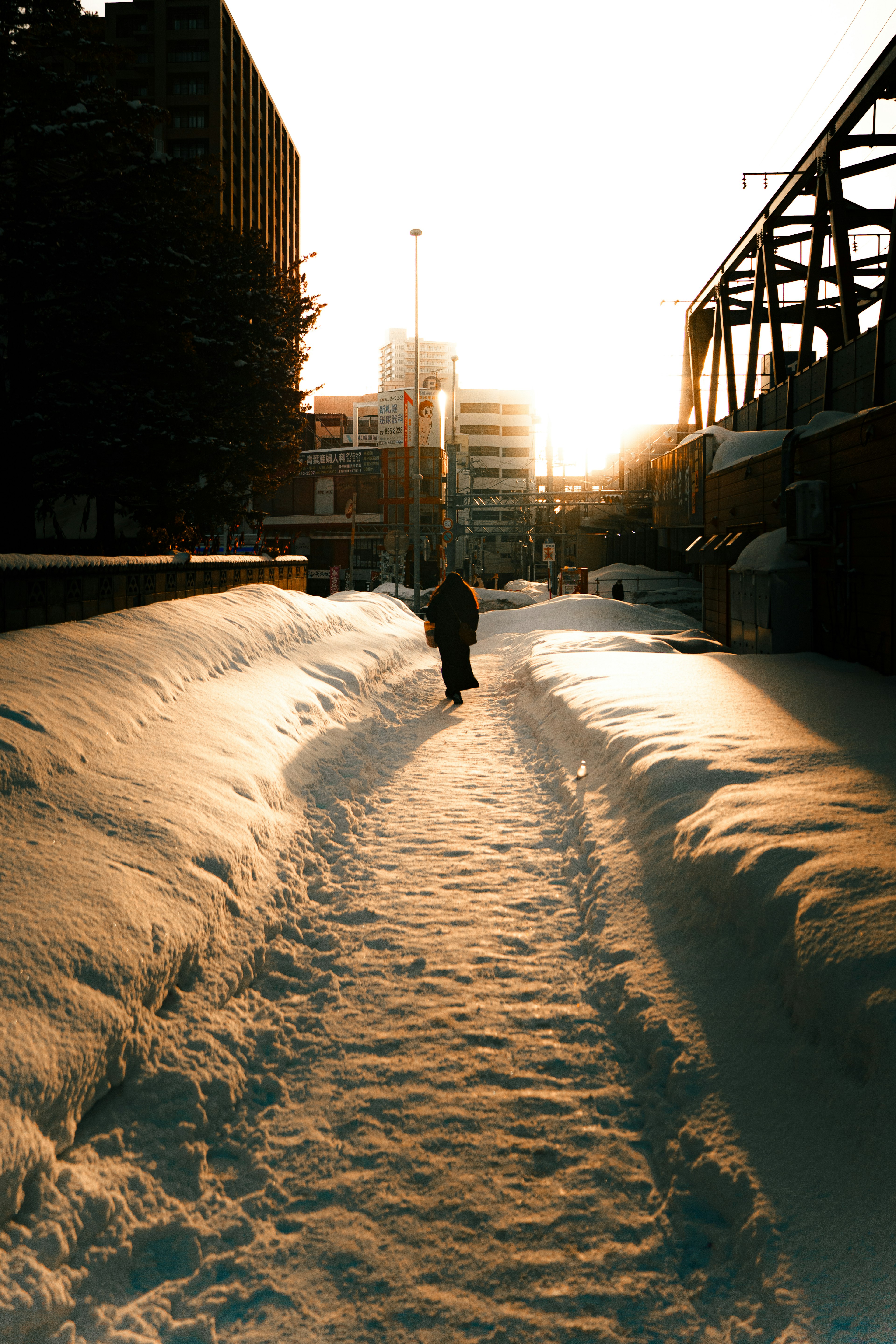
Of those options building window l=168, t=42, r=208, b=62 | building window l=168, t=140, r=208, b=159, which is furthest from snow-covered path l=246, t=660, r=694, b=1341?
building window l=168, t=42, r=208, b=62

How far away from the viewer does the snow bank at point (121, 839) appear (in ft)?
9.37

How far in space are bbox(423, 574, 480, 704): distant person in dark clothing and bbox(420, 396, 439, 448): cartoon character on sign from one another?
41.8 meters

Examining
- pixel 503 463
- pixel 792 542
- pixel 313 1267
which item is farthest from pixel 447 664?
pixel 503 463

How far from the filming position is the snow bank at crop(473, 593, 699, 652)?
23.0m

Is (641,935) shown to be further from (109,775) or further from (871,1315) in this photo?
(109,775)

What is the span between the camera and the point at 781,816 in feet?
14.3

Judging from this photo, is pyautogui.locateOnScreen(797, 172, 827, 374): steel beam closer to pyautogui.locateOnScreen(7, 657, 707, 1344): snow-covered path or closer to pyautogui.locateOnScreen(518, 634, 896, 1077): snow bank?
pyautogui.locateOnScreen(518, 634, 896, 1077): snow bank

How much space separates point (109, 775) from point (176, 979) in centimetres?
180

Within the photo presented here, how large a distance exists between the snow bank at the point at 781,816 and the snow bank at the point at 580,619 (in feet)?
42.4

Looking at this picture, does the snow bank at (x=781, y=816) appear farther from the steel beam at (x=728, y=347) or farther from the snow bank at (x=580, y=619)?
the steel beam at (x=728, y=347)

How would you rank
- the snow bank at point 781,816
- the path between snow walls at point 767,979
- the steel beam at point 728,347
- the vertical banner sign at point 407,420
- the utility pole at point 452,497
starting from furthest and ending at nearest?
the vertical banner sign at point 407,420, the utility pole at point 452,497, the steel beam at point 728,347, the snow bank at point 781,816, the path between snow walls at point 767,979

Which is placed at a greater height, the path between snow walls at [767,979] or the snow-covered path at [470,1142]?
the path between snow walls at [767,979]

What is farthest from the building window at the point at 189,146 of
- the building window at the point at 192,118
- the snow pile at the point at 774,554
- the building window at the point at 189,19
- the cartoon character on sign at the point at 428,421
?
the snow pile at the point at 774,554

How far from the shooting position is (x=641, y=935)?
13.5 feet
